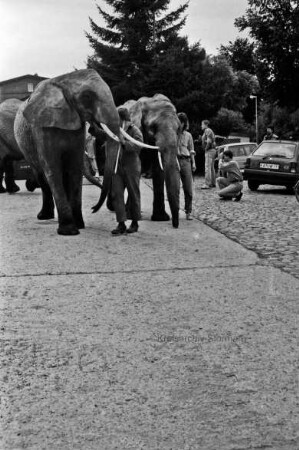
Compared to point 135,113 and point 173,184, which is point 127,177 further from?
point 135,113

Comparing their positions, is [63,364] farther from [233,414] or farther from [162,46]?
[162,46]

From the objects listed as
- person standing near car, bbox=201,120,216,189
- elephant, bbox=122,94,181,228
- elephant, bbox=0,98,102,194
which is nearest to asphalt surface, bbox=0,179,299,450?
elephant, bbox=122,94,181,228

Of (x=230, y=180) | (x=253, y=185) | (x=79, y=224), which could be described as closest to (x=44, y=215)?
(x=79, y=224)

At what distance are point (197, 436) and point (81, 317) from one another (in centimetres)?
213

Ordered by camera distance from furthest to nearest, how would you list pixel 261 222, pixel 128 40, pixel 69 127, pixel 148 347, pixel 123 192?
pixel 128 40, pixel 261 222, pixel 123 192, pixel 69 127, pixel 148 347

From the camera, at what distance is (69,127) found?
9.40 meters

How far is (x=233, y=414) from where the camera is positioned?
11.3 ft

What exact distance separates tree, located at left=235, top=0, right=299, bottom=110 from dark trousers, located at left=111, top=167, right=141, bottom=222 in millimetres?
21986

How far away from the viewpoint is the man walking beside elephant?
9547 mm

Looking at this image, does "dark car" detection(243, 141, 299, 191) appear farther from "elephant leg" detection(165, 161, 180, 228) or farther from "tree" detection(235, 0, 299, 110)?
"tree" detection(235, 0, 299, 110)

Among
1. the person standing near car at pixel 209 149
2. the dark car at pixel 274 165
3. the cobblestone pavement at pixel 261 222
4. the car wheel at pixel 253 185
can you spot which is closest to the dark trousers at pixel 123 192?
the cobblestone pavement at pixel 261 222

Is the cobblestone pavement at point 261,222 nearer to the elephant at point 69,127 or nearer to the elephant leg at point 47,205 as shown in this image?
the elephant at point 69,127

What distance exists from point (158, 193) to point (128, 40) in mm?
25503

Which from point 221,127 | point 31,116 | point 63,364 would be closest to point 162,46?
point 221,127
